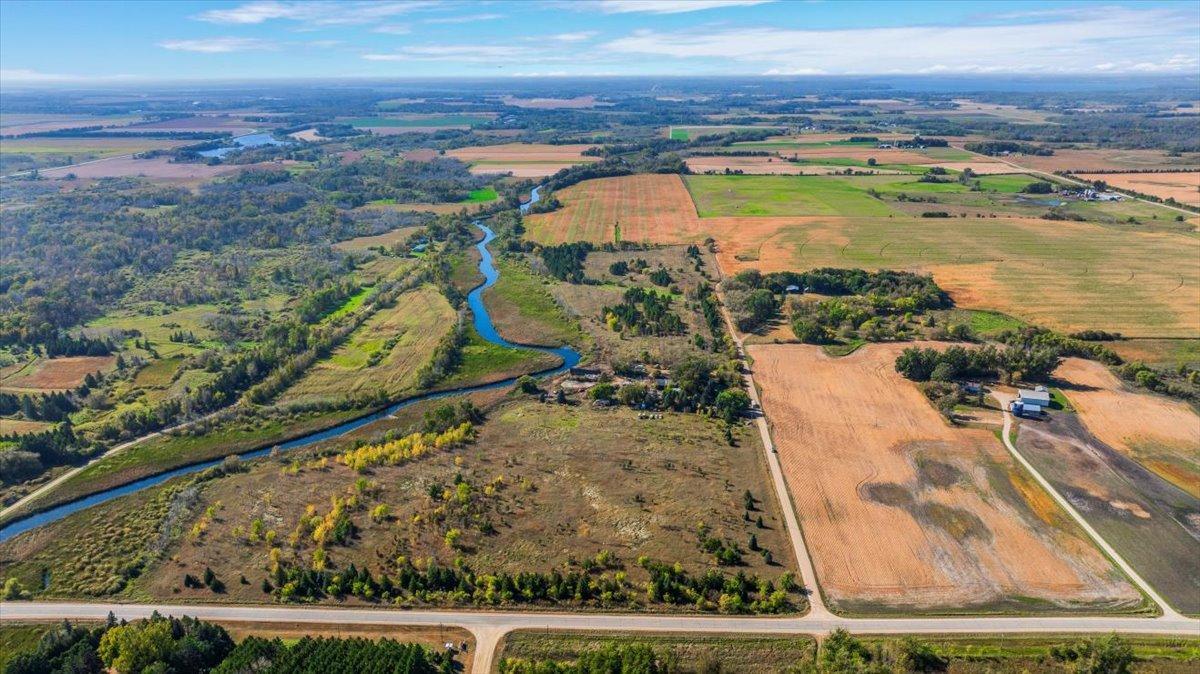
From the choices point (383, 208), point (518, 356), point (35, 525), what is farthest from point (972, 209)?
point (35, 525)

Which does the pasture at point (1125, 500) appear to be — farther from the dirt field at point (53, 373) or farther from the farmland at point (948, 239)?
the dirt field at point (53, 373)

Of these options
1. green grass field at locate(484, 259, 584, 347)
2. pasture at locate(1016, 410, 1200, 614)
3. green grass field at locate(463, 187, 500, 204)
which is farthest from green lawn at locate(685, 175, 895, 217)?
pasture at locate(1016, 410, 1200, 614)

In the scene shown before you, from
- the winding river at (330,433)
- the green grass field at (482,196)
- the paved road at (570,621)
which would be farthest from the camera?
the green grass field at (482,196)

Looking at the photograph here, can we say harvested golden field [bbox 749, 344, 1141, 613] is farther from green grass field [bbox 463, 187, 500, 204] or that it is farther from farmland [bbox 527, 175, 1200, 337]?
green grass field [bbox 463, 187, 500, 204]

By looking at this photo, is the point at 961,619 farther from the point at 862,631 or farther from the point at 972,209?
the point at 972,209

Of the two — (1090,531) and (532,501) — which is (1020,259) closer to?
(1090,531)

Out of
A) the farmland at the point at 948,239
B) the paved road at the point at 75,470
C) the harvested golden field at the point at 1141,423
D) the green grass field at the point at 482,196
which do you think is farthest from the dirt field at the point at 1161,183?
the paved road at the point at 75,470
